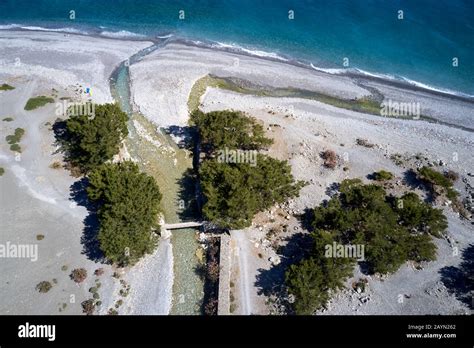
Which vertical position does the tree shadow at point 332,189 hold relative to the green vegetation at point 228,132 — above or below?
below

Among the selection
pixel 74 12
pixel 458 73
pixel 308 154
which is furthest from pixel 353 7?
pixel 74 12

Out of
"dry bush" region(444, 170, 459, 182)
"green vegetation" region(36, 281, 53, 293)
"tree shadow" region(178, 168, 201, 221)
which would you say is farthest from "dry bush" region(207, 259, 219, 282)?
"dry bush" region(444, 170, 459, 182)

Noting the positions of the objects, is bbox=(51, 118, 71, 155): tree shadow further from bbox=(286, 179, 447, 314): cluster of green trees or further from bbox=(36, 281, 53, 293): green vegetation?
bbox=(286, 179, 447, 314): cluster of green trees

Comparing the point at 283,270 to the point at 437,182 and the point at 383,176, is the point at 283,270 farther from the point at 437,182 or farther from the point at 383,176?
the point at 437,182

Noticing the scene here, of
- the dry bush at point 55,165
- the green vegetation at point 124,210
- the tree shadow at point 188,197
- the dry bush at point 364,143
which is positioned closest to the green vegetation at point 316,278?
the tree shadow at point 188,197

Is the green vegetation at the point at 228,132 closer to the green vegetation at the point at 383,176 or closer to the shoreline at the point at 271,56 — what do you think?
the green vegetation at the point at 383,176

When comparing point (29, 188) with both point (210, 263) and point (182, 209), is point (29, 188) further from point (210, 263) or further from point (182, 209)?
point (210, 263)

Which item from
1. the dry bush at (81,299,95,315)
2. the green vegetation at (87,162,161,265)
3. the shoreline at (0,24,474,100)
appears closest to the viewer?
the dry bush at (81,299,95,315)
